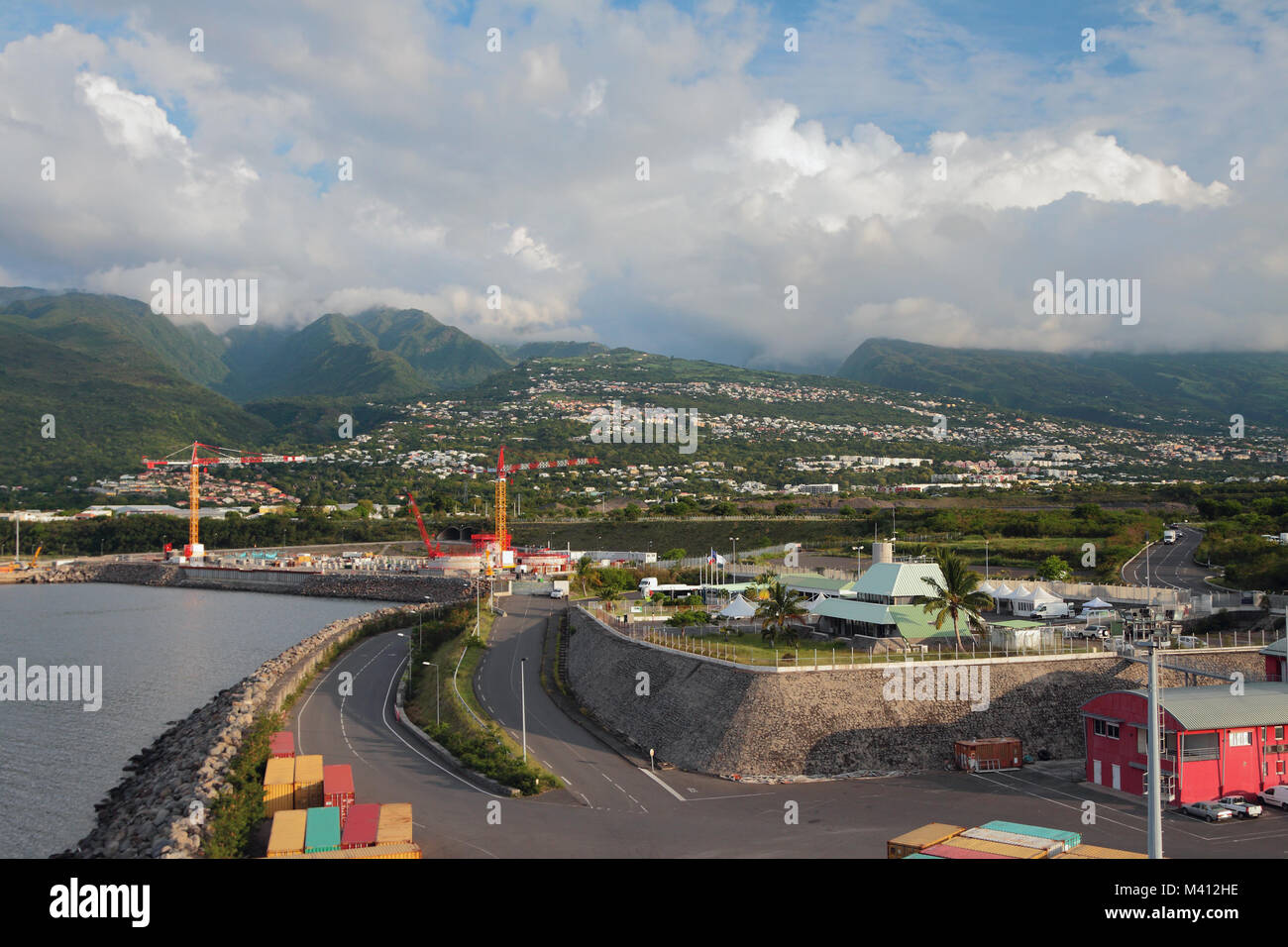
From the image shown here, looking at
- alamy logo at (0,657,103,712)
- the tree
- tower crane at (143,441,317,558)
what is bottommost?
alamy logo at (0,657,103,712)

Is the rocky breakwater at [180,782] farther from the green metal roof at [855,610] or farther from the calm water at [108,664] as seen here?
the green metal roof at [855,610]

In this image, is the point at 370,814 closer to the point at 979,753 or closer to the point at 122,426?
the point at 979,753

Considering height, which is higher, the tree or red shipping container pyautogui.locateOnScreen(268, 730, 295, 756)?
the tree

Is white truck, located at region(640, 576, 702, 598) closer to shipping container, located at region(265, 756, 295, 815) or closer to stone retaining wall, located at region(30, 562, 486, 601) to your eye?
stone retaining wall, located at region(30, 562, 486, 601)

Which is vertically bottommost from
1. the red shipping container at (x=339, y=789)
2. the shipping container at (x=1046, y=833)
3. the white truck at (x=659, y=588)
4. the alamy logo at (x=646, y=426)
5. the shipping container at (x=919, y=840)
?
the red shipping container at (x=339, y=789)

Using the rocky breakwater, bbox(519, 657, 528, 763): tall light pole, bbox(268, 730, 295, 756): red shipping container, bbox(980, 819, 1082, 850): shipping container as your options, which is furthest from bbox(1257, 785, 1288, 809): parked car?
bbox(268, 730, 295, 756): red shipping container

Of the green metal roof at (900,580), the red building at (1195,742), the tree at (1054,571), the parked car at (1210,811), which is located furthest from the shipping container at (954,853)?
the tree at (1054,571)
